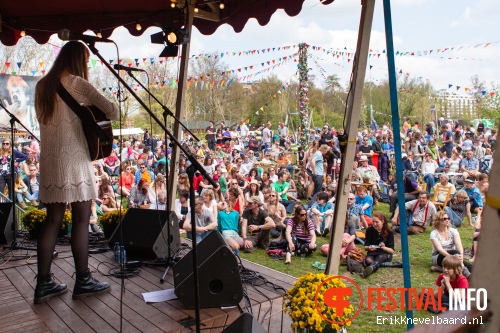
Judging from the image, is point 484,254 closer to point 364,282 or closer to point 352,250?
point 364,282

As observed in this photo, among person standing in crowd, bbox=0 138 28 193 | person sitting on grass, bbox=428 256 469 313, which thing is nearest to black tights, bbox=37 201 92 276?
person sitting on grass, bbox=428 256 469 313

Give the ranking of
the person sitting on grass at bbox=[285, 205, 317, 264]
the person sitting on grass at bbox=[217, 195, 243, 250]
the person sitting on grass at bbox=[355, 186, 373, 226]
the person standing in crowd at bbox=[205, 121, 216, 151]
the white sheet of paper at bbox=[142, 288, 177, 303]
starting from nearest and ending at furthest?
the white sheet of paper at bbox=[142, 288, 177, 303] → the person sitting on grass at bbox=[285, 205, 317, 264] → the person sitting on grass at bbox=[217, 195, 243, 250] → the person sitting on grass at bbox=[355, 186, 373, 226] → the person standing in crowd at bbox=[205, 121, 216, 151]

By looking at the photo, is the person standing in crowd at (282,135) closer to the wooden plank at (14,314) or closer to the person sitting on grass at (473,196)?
the person sitting on grass at (473,196)

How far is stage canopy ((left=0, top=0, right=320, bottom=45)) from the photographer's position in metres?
4.64

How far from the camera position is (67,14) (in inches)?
196

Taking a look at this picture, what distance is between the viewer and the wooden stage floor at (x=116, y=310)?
8.84 feet

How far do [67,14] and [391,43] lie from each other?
153 inches

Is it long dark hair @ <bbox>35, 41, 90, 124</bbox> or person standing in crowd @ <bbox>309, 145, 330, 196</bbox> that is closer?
long dark hair @ <bbox>35, 41, 90, 124</bbox>

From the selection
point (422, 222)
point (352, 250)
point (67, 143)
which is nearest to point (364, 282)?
point (352, 250)

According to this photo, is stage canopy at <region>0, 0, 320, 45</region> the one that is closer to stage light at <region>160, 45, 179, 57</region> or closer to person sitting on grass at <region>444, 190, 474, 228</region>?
stage light at <region>160, 45, 179, 57</region>

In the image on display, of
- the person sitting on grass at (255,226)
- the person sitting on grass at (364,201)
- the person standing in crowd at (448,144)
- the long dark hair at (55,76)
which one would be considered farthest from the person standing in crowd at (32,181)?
the person standing in crowd at (448,144)

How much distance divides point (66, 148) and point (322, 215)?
626cm

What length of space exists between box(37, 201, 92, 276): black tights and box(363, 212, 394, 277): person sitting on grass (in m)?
4.58

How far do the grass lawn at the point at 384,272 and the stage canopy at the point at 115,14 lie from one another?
3354mm
